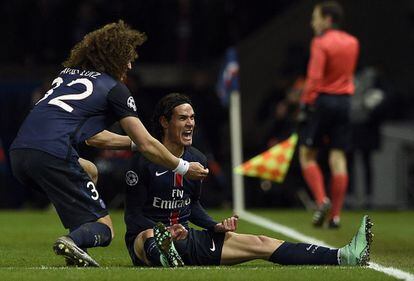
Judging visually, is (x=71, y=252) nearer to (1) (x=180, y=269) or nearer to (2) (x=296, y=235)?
(1) (x=180, y=269)

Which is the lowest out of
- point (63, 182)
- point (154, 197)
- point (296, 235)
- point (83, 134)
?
point (296, 235)

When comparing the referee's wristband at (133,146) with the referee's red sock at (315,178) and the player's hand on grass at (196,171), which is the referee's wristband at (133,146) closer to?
the player's hand on grass at (196,171)

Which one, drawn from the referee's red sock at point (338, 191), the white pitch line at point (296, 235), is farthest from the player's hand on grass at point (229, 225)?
the referee's red sock at point (338, 191)

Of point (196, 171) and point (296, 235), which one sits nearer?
point (196, 171)

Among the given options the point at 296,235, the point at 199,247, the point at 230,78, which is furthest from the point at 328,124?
the point at 199,247

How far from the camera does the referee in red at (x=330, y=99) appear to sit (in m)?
14.4

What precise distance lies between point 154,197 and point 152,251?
389 millimetres

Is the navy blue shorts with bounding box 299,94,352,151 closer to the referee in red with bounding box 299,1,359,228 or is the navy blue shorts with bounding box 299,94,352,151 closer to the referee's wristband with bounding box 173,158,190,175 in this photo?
the referee in red with bounding box 299,1,359,228

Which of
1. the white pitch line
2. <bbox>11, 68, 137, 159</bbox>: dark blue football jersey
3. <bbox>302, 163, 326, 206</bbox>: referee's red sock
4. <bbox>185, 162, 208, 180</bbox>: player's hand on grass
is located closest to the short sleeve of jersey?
<bbox>11, 68, 137, 159</bbox>: dark blue football jersey

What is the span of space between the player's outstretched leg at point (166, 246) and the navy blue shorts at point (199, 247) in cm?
23

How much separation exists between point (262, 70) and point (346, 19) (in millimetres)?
1719

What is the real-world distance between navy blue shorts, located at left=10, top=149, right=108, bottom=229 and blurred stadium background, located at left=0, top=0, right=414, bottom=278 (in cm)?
881

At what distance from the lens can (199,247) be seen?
8891mm

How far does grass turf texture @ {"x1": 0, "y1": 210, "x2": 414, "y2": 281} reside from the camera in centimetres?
814
